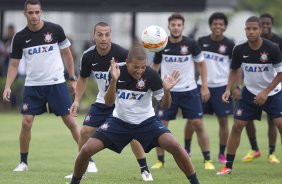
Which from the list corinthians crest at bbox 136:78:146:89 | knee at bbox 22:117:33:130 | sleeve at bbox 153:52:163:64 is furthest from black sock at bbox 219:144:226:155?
corinthians crest at bbox 136:78:146:89

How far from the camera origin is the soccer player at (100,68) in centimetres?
1287

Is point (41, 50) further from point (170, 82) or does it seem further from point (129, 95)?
point (170, 82)

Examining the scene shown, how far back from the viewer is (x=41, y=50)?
14312 millimetres

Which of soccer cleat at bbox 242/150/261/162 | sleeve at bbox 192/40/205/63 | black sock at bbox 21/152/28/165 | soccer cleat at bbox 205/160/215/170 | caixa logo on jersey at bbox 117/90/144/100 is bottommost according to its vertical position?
soccer cleat at bbox 242/150/261/162

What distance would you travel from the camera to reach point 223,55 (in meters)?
16.7

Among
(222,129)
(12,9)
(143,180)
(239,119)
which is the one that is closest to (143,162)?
(143,180)

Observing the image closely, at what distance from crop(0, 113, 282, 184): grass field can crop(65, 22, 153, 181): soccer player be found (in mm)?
557

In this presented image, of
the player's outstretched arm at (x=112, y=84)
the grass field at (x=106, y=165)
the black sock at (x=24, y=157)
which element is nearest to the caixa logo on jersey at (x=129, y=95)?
the player's outstretched arm at (x=112, y=84)

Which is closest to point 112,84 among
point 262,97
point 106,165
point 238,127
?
point 262,97

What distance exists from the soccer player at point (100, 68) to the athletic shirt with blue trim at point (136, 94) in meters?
1.22

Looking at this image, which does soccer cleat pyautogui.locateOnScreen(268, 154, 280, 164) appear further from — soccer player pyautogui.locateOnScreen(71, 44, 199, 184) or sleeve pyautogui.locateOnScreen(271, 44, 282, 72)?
soccer player pyautogui.locateOnScreen(71, 44, 199, 184)

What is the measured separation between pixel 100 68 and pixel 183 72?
2780 mm

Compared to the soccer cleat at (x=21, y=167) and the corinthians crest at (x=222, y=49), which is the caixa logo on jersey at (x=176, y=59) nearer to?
the corinthians crest at (x=222, y=49)

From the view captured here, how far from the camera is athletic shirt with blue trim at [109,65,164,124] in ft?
38.0
